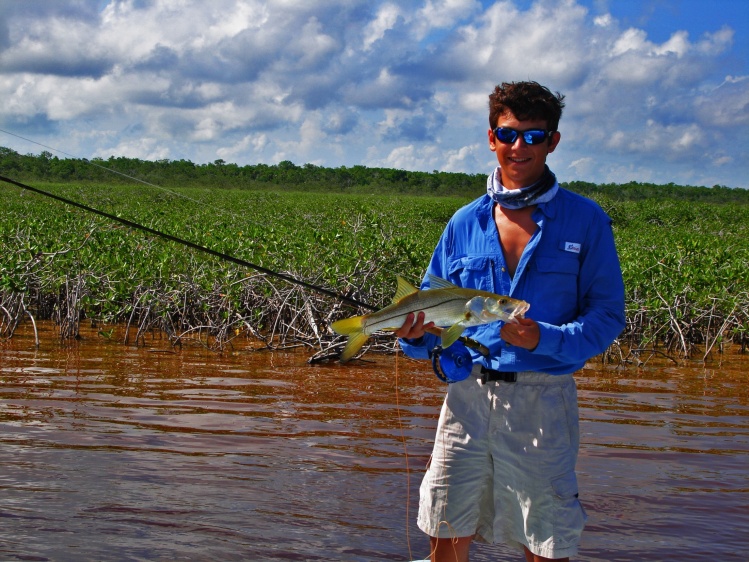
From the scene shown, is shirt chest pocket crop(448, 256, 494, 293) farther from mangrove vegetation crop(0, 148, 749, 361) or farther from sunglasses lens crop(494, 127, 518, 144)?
mangrove vegetation crop(0, 148, 749, 361)

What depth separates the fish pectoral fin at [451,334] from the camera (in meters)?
2.63

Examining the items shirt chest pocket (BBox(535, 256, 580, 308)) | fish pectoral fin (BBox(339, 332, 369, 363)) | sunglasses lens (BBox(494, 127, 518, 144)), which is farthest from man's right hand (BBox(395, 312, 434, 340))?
sunglasses lens (BBox(494, 127, 518, 144))

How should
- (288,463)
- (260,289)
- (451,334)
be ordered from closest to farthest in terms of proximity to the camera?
(451,334) < (288,463) < (260,289)

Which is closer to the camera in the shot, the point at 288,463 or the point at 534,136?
the point at 534,136

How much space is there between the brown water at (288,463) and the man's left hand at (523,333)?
191 cm

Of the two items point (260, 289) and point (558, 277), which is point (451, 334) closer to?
point (558, 277)

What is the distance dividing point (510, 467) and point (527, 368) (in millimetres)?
327

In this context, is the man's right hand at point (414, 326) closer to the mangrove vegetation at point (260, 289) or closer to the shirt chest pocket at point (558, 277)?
the shirt chest pocket at point (558, 277)

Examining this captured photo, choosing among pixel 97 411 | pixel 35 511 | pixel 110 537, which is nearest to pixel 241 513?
pixel 110 537

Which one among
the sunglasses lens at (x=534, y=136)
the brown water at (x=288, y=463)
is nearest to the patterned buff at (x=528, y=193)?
the sunglasses lens at (x=534, y=136)

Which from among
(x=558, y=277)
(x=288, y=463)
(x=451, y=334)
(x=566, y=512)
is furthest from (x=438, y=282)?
(x=288, y=463)

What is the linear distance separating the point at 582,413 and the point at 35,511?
4273 mm

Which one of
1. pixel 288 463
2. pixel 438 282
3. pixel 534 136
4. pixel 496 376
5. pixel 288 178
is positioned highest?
pixel 288 178

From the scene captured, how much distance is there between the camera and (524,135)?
276 cm
